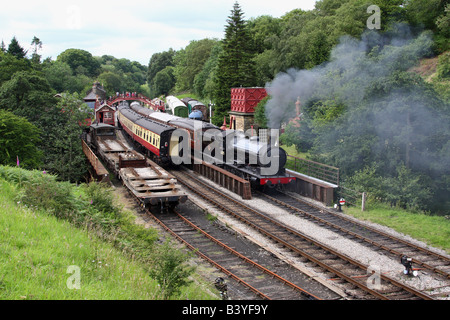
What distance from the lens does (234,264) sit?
480 inches

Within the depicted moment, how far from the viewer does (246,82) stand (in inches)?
1778

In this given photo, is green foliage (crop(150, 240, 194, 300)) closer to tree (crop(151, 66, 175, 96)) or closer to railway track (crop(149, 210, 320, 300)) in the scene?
railway track (crop(149, 210, 320, 300))

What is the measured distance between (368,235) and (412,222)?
8.35ft

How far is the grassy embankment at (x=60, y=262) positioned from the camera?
5.74 metres

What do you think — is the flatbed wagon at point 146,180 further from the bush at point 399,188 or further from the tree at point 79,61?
the tree at point 79,61

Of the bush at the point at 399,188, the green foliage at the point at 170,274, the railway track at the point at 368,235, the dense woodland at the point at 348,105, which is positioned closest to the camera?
the green foliage at the point at 170,274

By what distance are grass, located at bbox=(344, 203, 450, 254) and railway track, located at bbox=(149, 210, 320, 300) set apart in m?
6.65

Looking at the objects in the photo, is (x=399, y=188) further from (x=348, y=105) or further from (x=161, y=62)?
(x=161, y=62)

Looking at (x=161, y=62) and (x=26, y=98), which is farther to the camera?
(x=161, y=62)

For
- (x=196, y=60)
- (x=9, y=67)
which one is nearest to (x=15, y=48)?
(x=196, y=60)

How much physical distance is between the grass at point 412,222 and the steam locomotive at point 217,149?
4.36 meters

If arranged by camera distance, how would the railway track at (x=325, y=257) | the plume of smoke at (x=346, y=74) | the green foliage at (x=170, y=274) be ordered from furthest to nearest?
the plume of smoke at (x=346, y=74), the railway track at (x=325, y=257), the green foliage at (x=170, y=274)

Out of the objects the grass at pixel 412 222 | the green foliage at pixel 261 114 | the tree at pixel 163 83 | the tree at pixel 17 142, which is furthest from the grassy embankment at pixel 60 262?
the tree at pixel 163 83
